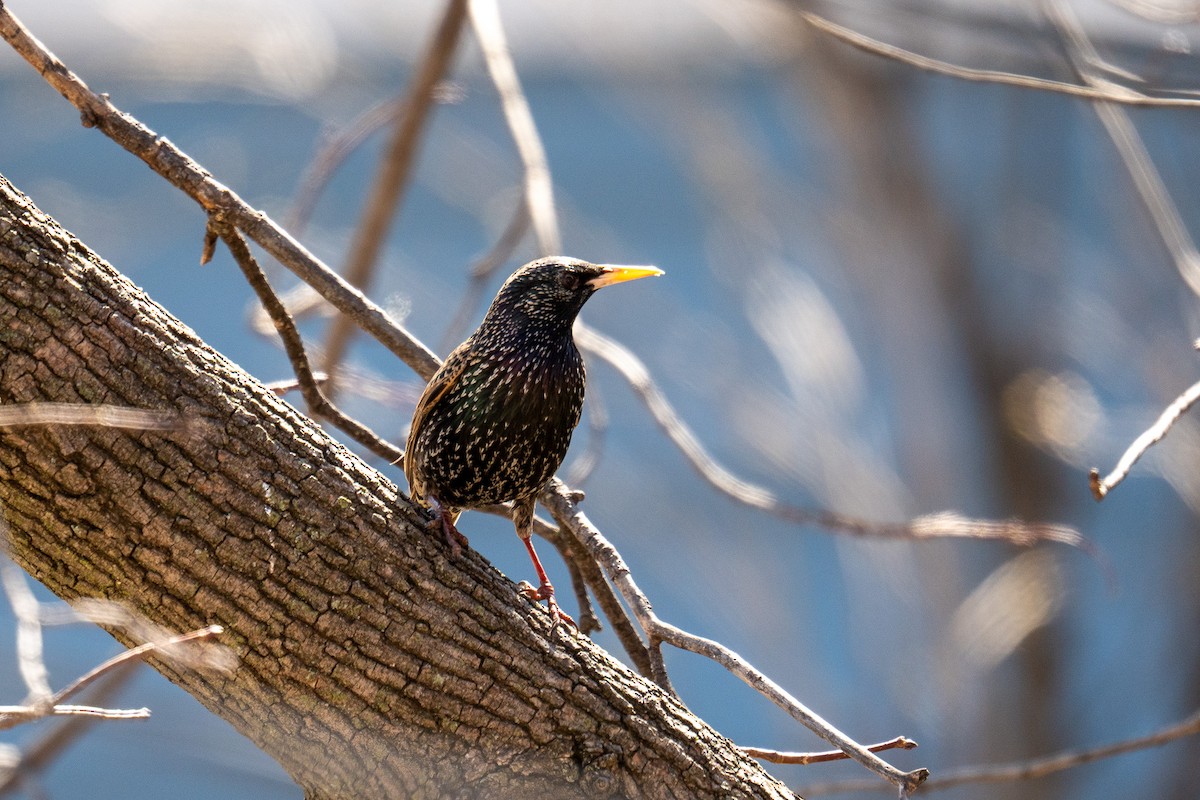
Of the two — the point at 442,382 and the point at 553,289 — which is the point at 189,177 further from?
the point at 553,289

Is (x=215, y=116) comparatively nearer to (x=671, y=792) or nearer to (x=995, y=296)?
(x=995, y=296)

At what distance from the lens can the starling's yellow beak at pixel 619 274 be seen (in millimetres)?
3178

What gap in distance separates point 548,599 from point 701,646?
1.91ft

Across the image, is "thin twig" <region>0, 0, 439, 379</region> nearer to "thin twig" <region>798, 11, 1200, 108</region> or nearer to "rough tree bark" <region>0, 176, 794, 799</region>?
"rough tree bark" <region>0, 176, 794, 799</region>

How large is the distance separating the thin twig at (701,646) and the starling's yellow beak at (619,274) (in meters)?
0.56

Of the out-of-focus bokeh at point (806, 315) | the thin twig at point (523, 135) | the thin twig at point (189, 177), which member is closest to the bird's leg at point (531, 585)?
the thin twig at point (189, 177)

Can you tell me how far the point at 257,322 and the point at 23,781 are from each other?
1978mm

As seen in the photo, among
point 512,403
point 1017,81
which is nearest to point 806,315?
point 512,403

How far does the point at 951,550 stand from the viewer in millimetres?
8188

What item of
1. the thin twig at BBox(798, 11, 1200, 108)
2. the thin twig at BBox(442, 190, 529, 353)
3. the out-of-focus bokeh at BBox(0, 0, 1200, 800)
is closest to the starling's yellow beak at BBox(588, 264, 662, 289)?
the thin twig at BBox(442, 190, 529, 353)

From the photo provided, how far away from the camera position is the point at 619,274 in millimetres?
3328

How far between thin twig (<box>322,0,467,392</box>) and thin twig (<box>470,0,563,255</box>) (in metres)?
0.15

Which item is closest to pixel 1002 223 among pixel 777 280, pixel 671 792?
pixel 777 280

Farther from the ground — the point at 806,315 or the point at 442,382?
the point at 806,315
